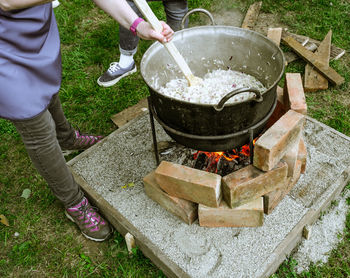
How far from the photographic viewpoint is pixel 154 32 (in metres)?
1.96

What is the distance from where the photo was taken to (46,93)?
6.26ft

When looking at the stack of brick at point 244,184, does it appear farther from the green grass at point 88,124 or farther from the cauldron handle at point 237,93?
the green grass at point 88,124

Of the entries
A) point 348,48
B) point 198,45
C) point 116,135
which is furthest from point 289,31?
point 116,135

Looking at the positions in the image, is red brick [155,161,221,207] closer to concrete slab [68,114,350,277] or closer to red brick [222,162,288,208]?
red brick [222,162,288,208]

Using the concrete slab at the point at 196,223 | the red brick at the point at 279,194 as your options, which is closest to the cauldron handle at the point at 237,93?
the red brick at the point at 279,194

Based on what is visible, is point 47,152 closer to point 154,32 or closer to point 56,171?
point 56,171

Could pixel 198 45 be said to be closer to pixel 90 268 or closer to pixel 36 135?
pixel 36 135

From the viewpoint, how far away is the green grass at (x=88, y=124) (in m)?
2.32

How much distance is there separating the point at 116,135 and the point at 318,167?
171 centimetres

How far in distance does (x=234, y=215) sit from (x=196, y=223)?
0.28m

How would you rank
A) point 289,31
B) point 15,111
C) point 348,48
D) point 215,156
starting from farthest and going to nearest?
point 289,31 → point 348,48 → point 215,156 → point 15,111

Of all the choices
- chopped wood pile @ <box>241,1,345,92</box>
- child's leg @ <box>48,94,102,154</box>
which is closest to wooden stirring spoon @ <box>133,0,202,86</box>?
child's leg @ <box>48,94,102,154</box>

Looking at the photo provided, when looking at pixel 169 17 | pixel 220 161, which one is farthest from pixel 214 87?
pixel 169 17

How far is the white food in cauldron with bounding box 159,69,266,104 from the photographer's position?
2.14m
